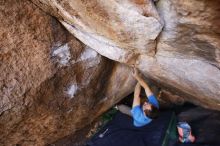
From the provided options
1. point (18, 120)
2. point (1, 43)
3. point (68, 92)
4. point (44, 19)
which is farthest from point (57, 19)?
point (18, 120)

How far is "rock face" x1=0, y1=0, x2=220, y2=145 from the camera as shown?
95.3 inches

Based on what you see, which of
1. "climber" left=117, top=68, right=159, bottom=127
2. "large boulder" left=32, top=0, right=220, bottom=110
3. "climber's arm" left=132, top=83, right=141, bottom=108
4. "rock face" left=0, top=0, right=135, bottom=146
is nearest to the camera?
"large boulder" left=32, top=0, right=220, bottom=110

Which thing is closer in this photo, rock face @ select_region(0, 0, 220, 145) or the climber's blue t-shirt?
rock face @ select_region(0, 0, 220, 145)

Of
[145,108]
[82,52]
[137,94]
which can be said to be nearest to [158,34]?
[82,52]

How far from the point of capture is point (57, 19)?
9.91ft

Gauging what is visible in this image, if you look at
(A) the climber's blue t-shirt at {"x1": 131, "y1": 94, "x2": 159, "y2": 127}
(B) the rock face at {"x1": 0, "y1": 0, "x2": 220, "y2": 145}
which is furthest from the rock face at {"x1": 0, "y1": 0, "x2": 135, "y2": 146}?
(A) the climber's blue t-shirt at {"x1": 131, "y1": 94, "x2": 159, "y2": 127}

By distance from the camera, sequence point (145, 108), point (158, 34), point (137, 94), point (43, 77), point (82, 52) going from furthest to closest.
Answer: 1. point (137, 94)
2. point (145, 108)
3. point (82, 52)
4. point (43, 77)
5. point (158, 34)

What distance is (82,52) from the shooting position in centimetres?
330

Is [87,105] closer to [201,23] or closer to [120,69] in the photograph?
[120,69]

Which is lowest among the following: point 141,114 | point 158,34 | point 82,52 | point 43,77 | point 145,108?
point 141,114

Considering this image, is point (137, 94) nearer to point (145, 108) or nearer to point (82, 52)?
point (145, 108)

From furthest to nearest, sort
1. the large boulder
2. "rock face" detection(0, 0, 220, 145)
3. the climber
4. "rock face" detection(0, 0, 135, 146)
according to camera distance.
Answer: the climber → "rock face" detection(0, 0, 135, 146) → "rock face" detection(0, 0, 220, 145) → the large boulder

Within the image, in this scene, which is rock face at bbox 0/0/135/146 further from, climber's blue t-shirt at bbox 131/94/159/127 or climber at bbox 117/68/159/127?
climber's blue t-shirt at bbox 131/94/159/127

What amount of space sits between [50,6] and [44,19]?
0.62 feet
